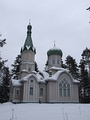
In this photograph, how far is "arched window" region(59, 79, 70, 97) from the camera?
29212 mm

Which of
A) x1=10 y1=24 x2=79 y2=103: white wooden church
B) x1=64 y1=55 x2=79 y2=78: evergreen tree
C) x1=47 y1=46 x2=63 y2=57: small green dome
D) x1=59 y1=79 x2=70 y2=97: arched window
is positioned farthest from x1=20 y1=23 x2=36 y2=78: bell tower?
x1=64 y1=55 x2=79 y2=78: evergreen tree

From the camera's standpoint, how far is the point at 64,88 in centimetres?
2962

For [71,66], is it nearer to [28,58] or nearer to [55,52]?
[55,52]

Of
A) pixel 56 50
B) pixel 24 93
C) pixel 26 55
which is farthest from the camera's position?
pixel 56 50

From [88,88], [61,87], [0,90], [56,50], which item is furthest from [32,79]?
[88,88]

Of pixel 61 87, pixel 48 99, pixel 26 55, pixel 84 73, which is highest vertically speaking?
pixel 26 55

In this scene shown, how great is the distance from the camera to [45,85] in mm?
30078

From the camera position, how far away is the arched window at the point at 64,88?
2921 cm
